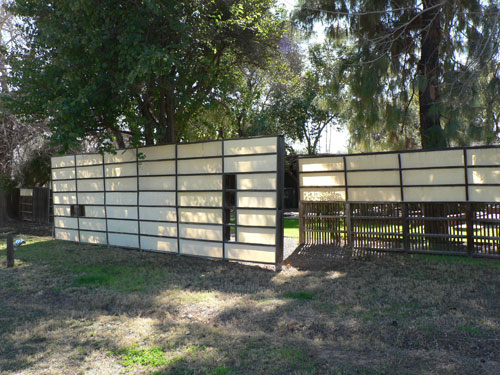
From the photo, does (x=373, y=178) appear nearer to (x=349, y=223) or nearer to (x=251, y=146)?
(x=349, y=223)

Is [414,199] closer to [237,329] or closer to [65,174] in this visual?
[237,329]

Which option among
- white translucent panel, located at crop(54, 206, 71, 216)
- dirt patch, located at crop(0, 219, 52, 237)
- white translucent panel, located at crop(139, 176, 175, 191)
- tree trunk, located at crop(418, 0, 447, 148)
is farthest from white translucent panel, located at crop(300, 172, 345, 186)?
dirt patch, located at crop(0, 219, 52, 237)

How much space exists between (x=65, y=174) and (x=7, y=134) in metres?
4.69

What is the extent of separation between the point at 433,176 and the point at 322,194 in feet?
8.59

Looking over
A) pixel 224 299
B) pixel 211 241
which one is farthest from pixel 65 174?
pixel 224 299

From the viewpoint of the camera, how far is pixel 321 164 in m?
10.2

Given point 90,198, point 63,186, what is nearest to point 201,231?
point 90,198

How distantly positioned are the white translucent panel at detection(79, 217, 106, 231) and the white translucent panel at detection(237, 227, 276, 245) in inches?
181

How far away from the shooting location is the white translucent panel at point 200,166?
8.61 m

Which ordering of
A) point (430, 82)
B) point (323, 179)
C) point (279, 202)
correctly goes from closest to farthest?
point (279, 202)
point (430, 82)
point (323, 179)

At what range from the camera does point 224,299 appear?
226 inches

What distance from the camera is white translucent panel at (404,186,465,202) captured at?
8258 millimetres

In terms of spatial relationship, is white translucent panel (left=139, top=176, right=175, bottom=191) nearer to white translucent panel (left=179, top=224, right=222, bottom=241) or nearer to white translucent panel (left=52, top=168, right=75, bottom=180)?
white translucent panel (left=179, top=224, right=222, bottom=241)

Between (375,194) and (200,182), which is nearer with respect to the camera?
(200,182)
